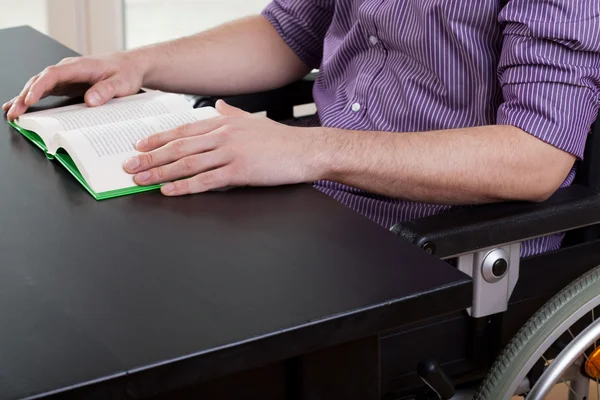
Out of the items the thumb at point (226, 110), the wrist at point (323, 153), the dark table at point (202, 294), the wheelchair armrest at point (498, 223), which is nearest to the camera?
the dark table at point (202, 294)

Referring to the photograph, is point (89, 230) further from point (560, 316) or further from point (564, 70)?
point (564, 70)

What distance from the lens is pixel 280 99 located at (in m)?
1.90

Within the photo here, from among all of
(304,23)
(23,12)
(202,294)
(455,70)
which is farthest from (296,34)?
(23,12)

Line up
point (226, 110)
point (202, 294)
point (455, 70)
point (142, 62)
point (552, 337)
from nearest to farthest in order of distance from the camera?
1. point (202, 294)
2. point (552, 337)
3. point (226, 110)
4. point (455, 70)
5. point (142, 62)

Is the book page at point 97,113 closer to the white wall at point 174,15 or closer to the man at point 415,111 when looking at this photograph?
the man at point 415,111

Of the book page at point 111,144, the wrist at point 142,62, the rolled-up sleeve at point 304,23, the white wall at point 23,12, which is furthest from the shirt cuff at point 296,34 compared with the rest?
the white wall at point 23,12

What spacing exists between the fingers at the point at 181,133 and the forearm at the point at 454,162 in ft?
0.48

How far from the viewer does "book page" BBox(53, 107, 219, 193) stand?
1.23 meters

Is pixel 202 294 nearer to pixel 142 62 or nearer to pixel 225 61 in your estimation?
pixel 142 62

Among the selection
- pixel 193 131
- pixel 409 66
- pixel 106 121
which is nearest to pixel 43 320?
pixel 193 131

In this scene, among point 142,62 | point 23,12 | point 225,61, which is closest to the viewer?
point 142,62

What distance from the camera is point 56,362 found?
832 mm

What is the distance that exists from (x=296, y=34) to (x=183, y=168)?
78cm

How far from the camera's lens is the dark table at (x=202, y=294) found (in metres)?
0.84
